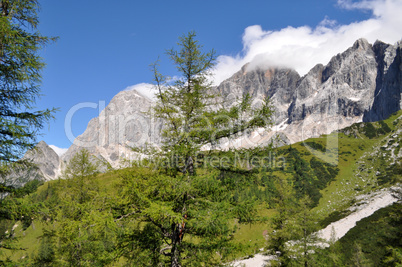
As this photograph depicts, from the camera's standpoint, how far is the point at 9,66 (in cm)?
A: 698

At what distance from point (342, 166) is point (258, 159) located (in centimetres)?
13168

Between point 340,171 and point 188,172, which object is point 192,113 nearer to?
point 188,172

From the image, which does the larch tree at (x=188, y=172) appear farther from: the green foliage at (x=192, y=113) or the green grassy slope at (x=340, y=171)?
the green grassy slope at (x=340, y=171)

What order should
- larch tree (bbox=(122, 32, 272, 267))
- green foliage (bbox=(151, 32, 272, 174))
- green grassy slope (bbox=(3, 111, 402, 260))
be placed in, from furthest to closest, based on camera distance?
1. green grassy slope (bbox=(3, 111, 402, 260))
2. green foliage (bbox=(151, 32, 272, 174))
3. larch tree (bbox=(122, 32, 272, 267))

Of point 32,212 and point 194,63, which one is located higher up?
point 194,63

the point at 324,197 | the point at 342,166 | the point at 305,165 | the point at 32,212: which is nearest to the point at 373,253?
the point at 32,212

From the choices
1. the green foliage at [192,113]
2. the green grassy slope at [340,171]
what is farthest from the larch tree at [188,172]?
the green grassy slope at [340,171]

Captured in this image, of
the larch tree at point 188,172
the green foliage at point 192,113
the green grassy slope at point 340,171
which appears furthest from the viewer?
the green grassy slope at point 340,171

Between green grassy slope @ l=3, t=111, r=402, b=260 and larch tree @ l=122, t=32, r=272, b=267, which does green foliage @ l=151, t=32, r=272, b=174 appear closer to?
larch tree @ l=122, t=32, r=272, b=267

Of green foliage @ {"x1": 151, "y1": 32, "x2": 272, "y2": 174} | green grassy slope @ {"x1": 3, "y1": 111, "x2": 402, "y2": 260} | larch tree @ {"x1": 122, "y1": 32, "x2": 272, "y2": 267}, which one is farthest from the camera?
green grassy slope @ {"x1": 3, "y1": 111, "x2": 402, "y2": 260}

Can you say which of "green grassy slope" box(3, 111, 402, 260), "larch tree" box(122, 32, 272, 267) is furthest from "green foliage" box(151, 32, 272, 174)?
"green grassy slope" box(3, 111, 402, 260)

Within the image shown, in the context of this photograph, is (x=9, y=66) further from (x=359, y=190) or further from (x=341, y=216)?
(x=359, y=190)

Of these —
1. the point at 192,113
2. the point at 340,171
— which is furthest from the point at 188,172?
the point at 340,171

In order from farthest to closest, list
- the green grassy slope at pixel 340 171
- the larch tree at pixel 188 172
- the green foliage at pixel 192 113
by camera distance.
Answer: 1. the green grassy slope at pixel 340 171
2. the green foliage at pixel 192 113
3. the larch tree at pixel 188 172
